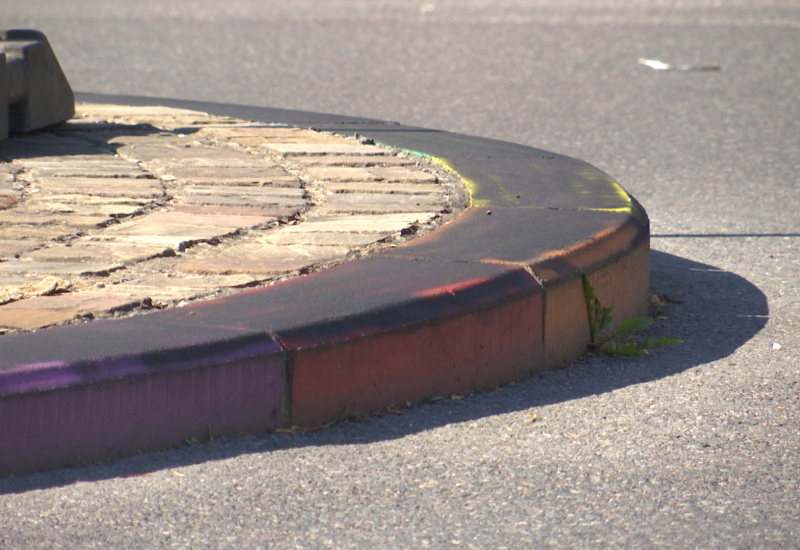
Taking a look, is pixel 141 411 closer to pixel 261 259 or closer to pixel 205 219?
pixel 261 259

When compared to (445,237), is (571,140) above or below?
below

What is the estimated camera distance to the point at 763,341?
8.18 feet

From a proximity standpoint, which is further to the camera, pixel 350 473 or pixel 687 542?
pixel 350 473

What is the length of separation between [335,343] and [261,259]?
0.48 m

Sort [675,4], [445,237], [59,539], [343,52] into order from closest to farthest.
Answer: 1. [59,539]
2. [445,237]
3. [343,52]
4. [675,4]

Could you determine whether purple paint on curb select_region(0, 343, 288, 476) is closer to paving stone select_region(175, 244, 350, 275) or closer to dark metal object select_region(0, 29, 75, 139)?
paving stone select_region(175, 244, 350, 275)

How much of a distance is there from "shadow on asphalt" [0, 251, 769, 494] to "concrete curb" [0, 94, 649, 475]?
29mm

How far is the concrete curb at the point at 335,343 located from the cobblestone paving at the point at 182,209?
0.14m

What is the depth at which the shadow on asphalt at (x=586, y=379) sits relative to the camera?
1757 millimetres

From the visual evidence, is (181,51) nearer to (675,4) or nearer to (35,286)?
(675,4)

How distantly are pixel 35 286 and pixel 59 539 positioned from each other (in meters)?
0.74

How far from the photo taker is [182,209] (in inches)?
110

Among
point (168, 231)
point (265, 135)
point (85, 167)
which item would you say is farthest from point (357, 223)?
point (265, 135)

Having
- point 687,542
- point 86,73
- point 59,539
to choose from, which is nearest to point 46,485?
point 59,539
